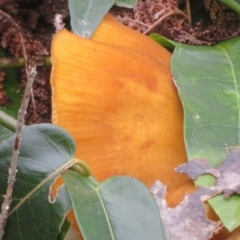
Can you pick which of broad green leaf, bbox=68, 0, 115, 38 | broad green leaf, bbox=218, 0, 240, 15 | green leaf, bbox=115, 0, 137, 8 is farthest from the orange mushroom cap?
broad green leaf, bbox=218, 0, 240, 15

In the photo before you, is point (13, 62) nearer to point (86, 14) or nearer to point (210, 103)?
point (86, 14)

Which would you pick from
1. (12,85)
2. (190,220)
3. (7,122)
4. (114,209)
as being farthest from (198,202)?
(12,85)

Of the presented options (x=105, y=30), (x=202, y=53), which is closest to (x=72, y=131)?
(x=105, y=30)

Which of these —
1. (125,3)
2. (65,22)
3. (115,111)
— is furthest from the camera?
(65,22)

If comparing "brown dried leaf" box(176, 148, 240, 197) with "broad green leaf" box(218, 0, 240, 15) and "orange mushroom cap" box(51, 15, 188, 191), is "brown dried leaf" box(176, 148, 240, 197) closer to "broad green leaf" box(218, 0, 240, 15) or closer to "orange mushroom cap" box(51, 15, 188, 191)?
"orange mushroom cap" box(51, 15, 188, 191)

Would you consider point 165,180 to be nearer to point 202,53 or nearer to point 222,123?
point 222,123

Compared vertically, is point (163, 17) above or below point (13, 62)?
→ above
